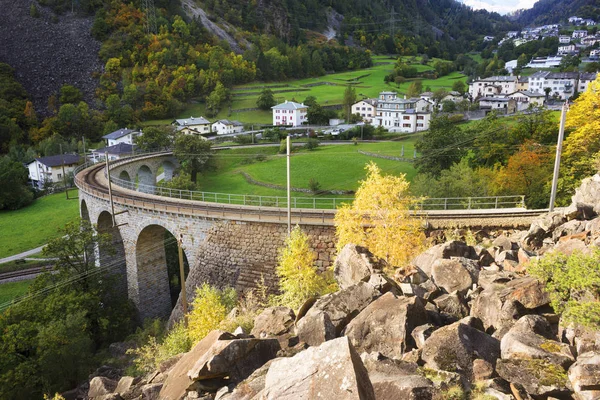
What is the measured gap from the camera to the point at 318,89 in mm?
132750

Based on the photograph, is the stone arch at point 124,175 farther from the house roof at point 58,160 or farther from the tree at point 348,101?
the tree at point 348,101

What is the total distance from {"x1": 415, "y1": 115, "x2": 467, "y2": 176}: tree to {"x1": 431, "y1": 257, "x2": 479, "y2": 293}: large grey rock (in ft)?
115

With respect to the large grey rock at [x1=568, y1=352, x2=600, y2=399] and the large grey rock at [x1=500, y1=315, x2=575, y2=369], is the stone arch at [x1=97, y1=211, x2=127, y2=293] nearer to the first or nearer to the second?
the large grey rock at [x1=500, y1=315, x2=575, y2=369]

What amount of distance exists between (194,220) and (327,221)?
10162 millimetres

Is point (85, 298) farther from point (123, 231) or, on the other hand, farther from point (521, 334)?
point (521, 334)

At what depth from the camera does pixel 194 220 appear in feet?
104

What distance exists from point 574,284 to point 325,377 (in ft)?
23.0

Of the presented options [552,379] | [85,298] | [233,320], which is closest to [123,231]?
[85,298]

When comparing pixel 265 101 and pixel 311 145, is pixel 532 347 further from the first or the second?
pixel 265 101

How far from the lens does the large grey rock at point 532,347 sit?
8.84 meters

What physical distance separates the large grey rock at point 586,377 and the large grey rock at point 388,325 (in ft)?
12.1

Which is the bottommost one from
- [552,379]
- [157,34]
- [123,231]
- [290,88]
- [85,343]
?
[85,343]

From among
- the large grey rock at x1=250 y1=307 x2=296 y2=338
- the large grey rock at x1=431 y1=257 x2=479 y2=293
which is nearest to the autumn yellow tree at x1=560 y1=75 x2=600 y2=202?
the large grey rock at x1=431 y1=257 x2=479 y2=293

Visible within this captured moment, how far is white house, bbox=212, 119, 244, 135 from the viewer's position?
94250mm
